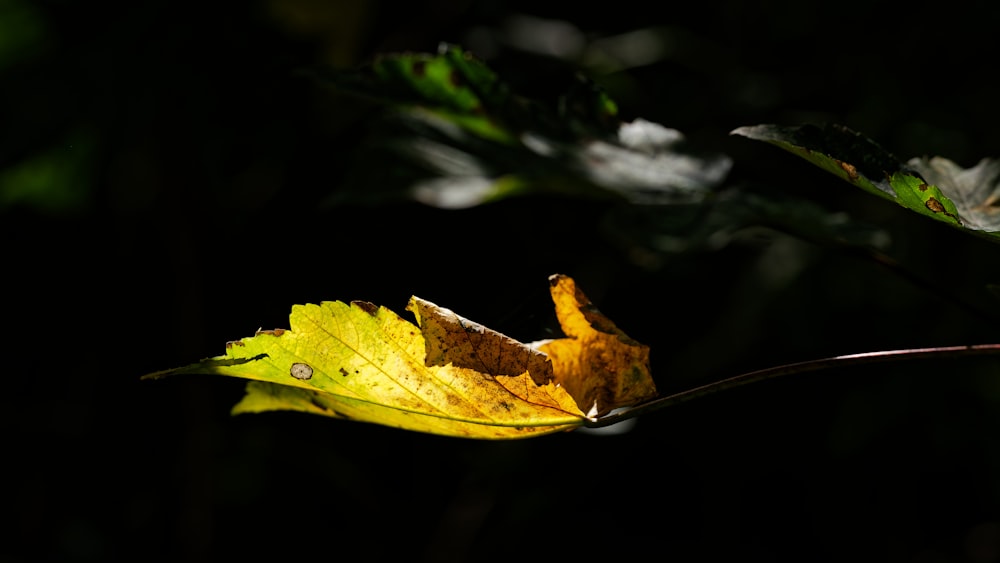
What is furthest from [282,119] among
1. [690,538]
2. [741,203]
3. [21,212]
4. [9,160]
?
[690,538]

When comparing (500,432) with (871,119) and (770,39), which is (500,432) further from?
(770,39)

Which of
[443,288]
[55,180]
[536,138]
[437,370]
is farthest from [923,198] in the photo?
[55,180]

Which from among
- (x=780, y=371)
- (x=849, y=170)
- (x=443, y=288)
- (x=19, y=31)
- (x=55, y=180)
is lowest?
(x=780, y=371)

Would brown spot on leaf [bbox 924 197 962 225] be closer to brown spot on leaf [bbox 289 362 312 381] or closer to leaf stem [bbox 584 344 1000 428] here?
leaf stem [bbox 584 344 1000 428]

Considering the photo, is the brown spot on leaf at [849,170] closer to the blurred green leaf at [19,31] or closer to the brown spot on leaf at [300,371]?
the brown spot on leaf at [300,371]

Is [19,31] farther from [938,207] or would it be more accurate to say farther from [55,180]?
[938,207]

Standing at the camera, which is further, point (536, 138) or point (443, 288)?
point (443, 288)

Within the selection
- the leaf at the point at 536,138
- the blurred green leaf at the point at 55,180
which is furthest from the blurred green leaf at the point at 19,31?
the leaf at the point at 536,138
